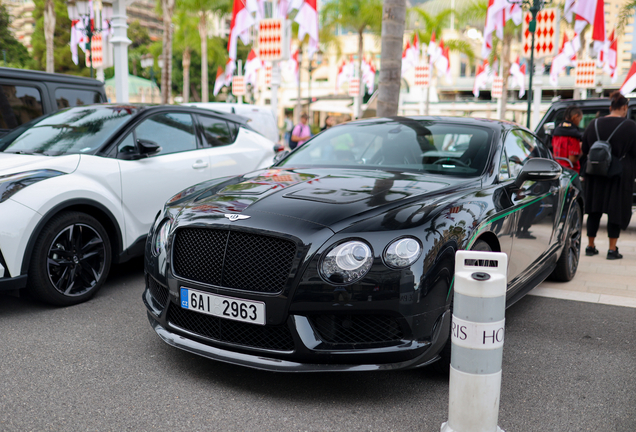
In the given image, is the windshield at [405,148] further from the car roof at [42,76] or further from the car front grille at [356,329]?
the car roof at [42,76]

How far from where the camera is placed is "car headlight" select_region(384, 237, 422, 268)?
291 centimetres

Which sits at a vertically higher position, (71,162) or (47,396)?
(71,162)

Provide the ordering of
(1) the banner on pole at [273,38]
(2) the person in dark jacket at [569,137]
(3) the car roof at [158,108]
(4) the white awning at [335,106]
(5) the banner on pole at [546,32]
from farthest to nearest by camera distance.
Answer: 1. (4) the white awning at [335,106]
2. (1) the banner on pole at [273,38]
3. (5) the banner on pole at [546,32]
4. (2) the person in dark jacket at [569,137]
5. (3) the car roof at [158,108]

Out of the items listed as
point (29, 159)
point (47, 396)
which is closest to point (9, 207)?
point (29, 159)

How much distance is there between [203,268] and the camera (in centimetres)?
319

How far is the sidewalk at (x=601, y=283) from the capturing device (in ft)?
17.2

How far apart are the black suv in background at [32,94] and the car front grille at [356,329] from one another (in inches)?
218

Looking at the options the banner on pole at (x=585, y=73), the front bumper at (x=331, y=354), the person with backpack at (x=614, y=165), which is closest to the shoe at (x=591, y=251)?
the person with backpack at (x=614, y=165)

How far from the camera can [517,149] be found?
471cm

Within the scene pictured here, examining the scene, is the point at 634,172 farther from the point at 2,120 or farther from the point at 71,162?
the point at 2,120

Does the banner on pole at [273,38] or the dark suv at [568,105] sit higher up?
the banner on pole at [273,38]

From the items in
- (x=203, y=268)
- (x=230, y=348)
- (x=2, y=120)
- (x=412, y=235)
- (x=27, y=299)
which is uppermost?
(x=2, y=120)

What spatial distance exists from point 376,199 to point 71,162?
8.96 ft

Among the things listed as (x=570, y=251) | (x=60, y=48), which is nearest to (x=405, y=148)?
(x=570, y=251)
